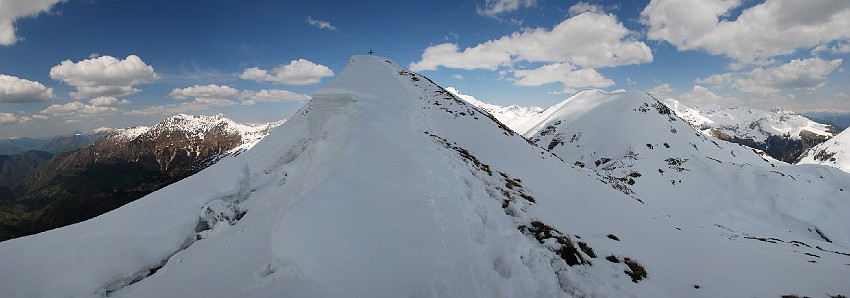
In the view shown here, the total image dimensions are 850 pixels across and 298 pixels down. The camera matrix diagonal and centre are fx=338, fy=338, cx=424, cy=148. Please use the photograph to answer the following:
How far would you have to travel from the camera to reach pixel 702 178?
198 ft

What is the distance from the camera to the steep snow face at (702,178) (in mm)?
48438

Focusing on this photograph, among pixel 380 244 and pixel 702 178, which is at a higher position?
pixel 380 244

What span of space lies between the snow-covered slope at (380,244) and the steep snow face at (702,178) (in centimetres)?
2450

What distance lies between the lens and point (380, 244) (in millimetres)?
8695

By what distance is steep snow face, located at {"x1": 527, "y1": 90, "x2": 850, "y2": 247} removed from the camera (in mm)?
48438

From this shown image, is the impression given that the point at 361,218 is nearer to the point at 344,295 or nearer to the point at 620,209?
the point at 344,295

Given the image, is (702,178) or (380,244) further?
(702,178)

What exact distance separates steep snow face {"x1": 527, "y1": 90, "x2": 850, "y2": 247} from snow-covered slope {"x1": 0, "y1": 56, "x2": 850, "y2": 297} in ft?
80.4

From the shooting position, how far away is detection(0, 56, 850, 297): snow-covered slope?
804 centimetres

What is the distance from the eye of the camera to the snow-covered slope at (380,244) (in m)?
8.04

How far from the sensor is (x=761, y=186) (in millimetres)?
56188

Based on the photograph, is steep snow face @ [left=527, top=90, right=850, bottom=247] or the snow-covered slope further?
steep snow face @ [left=527, top=90, right=850, bottom=247]

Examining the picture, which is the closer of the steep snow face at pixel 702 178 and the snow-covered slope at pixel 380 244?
the snow-covered slope at pixel 380 244

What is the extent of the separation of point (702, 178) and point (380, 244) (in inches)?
2856
